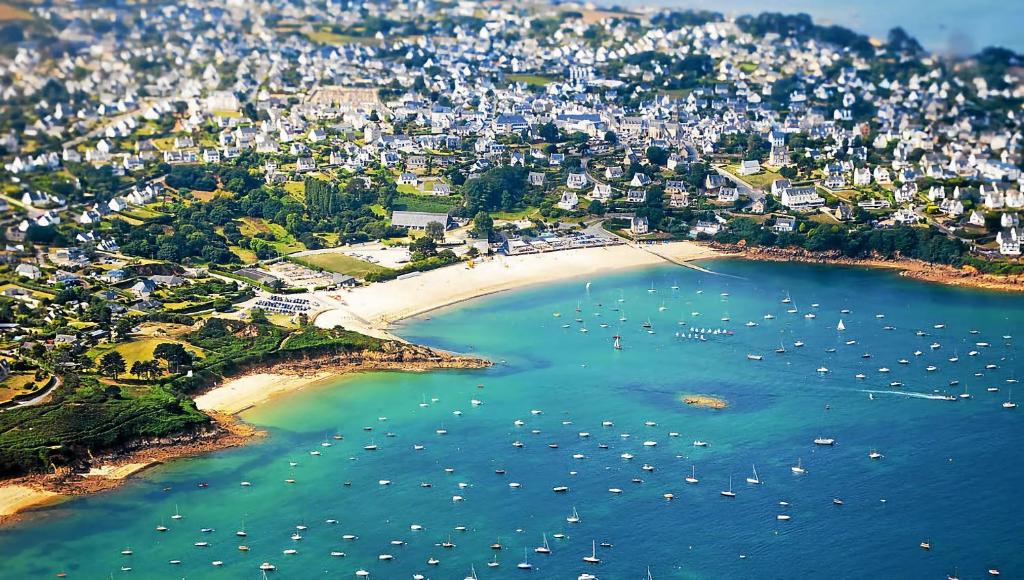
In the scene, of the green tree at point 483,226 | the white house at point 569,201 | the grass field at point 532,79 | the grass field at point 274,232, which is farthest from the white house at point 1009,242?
the grass field at point 532,79

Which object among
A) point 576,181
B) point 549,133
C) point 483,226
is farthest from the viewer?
point 549,133

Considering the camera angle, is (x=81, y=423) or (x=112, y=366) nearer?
(x=81, y=423)

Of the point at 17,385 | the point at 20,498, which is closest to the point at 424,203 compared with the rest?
the point at 17,385

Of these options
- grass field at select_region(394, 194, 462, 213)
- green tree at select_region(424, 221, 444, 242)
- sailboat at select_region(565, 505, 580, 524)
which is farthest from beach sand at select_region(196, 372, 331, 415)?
grass field at select_region(394, 194, 462, 213)

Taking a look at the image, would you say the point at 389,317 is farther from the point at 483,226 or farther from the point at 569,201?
the point at 569,201

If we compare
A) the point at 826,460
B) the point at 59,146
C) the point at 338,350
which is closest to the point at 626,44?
the point at 59,146

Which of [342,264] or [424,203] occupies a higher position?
[424,203]

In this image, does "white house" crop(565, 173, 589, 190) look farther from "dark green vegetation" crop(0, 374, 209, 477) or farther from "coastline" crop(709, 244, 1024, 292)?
"dark green vegetation" crop(0, 374, 209, 477)
